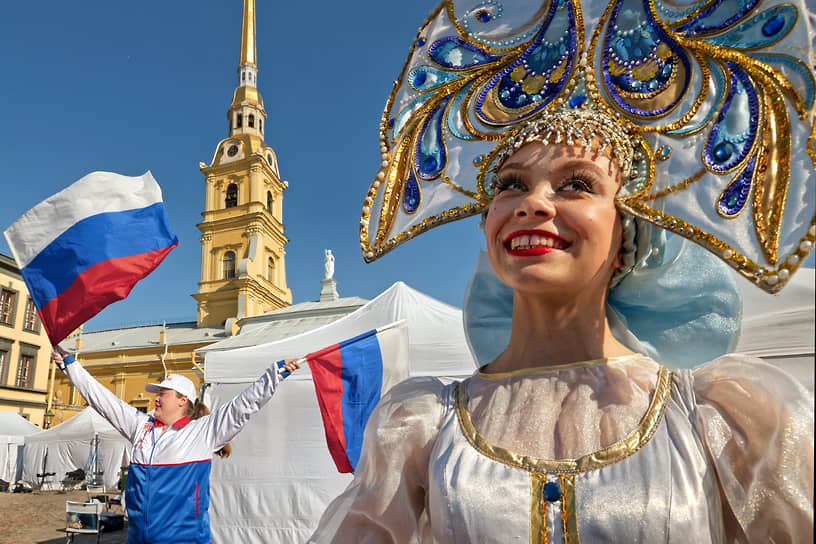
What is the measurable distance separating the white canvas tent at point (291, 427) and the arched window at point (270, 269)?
31.9m

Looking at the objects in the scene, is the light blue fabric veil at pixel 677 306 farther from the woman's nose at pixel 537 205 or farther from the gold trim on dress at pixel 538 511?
the gold trim on dress at pixel 538 511

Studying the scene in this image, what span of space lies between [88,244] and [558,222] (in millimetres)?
3353

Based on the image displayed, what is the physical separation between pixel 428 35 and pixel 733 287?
126cm

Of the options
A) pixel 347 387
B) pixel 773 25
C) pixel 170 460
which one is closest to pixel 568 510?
pixel 773 25

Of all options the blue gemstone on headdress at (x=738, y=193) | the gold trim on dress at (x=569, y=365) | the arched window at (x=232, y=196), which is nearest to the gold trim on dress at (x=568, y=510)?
the gold trim on dress at (x=569, y=365)

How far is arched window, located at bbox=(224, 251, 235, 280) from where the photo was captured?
122ft

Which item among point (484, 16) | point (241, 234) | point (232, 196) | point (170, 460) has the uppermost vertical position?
point (232, 196)

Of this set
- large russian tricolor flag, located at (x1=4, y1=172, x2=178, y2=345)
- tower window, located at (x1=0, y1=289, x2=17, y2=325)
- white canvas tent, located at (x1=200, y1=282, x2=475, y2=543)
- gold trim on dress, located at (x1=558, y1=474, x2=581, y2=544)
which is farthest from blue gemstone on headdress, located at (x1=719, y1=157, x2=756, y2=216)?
tower window, located at (x1=0, y1=289, x2=17, y2=325)

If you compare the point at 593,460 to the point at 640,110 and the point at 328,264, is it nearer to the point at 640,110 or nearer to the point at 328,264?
the point at 640,110

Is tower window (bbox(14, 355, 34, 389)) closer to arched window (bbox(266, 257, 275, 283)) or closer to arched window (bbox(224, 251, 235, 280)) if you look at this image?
arched window (bbox(224, 251, 235, 280))

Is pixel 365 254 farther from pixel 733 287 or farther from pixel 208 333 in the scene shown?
pixel 208 333

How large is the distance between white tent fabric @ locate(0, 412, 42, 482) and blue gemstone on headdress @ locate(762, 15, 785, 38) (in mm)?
24479

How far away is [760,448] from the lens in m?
1.16

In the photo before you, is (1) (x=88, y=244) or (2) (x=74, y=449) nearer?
(1) (x=88, y=244)
